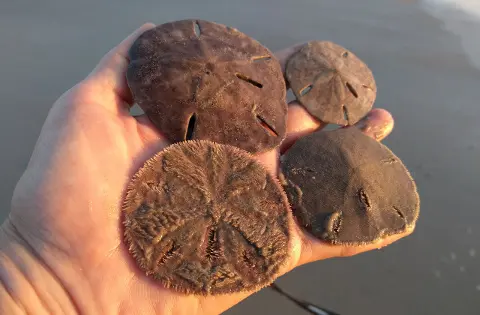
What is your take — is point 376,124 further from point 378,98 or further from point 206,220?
point 206,220

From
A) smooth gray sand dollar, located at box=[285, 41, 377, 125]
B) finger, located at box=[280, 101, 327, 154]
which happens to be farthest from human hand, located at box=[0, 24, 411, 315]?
smooth gray sand dollar, located at box=[285, 41, 377, 125]

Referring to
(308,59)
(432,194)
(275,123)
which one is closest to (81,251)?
(275,123)

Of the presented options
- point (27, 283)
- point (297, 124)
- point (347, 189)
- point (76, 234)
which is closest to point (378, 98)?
point (297, 124)

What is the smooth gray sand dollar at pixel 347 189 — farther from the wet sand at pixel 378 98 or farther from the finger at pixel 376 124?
the wet sand at pixel 378 98

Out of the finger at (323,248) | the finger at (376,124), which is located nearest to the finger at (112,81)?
the finger at (323,248)

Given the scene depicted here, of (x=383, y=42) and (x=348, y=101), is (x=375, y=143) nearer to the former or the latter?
(x=348, y=101)

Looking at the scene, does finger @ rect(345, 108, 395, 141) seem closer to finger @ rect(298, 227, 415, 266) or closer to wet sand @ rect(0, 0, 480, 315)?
wet sand @ rect(0, 0, 480, 315)
